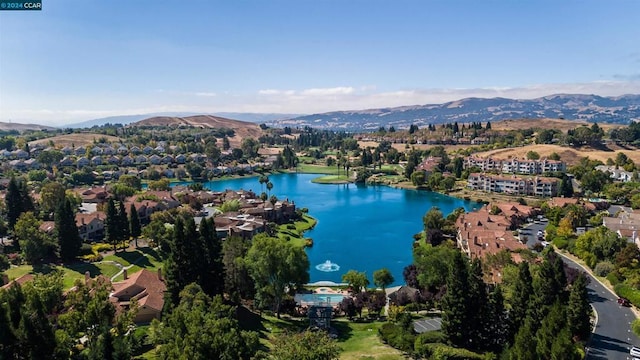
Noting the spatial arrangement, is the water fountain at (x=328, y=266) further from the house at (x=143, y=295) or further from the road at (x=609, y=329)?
the road at (x=609, y=329)

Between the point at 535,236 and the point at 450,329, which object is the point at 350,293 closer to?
the point at 450,329

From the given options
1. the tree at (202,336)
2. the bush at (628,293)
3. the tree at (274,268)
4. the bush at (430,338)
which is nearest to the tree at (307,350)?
the tree at (202,336)

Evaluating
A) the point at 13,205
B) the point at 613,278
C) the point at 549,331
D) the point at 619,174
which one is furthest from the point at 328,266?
the point at 619,174

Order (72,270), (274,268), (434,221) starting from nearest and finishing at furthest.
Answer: (274,268), (72,270), (434,221)

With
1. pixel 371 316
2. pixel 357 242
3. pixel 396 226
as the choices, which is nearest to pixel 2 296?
pixel 371 316

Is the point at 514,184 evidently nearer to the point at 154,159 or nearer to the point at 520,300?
the point at 520,300
